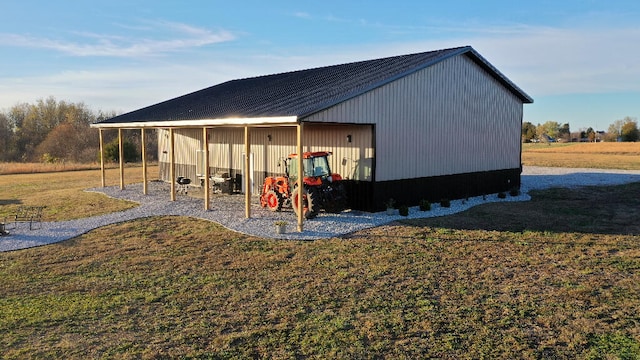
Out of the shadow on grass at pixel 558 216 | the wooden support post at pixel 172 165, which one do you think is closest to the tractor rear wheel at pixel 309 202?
the shadow on grass at pixel 558 216

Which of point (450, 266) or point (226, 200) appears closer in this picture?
point (450, 266)

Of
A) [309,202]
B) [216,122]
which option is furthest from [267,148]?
[309,202]

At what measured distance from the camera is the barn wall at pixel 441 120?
14.5 m

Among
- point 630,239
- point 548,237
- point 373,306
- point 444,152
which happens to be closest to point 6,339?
point 373,306

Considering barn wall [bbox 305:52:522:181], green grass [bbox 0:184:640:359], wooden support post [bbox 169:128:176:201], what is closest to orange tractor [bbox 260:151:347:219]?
barn wall [bbox 305:52:522:181]

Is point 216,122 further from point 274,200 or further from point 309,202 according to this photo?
point 309,202

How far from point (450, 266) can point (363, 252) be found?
188 centimetres

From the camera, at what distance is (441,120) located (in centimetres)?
1666

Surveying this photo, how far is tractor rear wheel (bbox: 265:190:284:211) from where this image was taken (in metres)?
14.6

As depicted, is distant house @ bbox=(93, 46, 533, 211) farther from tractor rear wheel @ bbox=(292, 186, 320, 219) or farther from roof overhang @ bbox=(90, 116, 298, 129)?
tractor rear wheel @ bbox=(292, 186, 320, 219)

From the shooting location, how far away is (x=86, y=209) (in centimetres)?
1638

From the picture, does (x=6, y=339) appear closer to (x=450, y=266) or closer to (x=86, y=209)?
(x=450, y=266)

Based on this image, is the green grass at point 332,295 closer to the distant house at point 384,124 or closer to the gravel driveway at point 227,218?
the gravel driveway at point 227,218

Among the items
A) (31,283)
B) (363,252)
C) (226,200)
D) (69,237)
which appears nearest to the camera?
(31,283)
